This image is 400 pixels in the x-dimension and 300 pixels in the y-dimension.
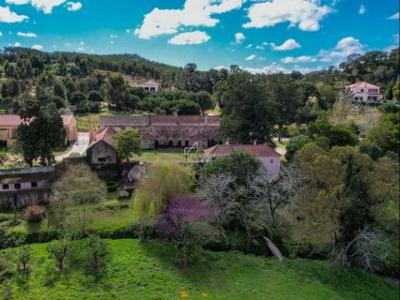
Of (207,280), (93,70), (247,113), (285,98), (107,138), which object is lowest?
(207,280)

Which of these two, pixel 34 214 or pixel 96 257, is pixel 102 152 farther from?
pixel 96 257

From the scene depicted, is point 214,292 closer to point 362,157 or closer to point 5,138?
point 362,157

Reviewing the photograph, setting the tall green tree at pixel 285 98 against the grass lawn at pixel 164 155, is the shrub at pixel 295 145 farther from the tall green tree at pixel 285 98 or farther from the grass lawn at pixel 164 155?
the tall green tree at pixel 285 98

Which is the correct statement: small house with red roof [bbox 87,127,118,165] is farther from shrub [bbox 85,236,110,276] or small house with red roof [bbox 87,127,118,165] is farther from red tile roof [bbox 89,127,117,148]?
shrub [bbox 85,236,110,276]

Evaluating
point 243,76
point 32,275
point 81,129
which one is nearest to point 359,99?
point 243,76

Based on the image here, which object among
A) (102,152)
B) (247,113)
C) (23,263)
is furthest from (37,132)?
(247,113)

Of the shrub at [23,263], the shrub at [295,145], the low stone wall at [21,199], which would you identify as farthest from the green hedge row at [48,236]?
the shrub at [295,145]
